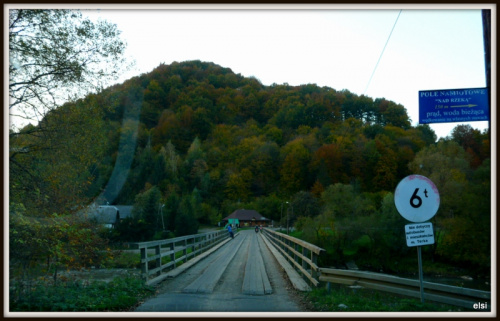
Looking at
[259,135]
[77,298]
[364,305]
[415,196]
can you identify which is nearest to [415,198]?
[415,196]

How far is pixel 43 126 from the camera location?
28.6ft

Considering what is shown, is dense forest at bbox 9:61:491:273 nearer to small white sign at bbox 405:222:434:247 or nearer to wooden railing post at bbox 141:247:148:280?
wooden railing post at bbox 141:247:148:280

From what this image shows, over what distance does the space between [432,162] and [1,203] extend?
1994 cm

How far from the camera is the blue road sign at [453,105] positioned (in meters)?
5.78

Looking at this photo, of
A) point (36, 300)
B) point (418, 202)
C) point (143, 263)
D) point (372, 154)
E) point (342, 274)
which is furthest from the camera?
point (372, 154)

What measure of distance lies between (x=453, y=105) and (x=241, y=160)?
68.4 feet

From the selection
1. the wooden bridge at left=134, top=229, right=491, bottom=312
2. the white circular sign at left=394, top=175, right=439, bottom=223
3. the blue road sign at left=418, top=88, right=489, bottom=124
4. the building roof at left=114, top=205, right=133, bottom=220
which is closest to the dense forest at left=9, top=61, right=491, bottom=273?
the building roof at left=114, top=205, right=133, bottom=220

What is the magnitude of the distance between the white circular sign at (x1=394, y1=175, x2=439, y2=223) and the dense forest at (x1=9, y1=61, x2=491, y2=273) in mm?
5911

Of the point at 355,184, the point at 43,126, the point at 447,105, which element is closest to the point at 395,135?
the point at 355,184

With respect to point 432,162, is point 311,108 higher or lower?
higher

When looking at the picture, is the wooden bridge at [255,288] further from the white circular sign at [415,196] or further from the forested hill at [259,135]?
the forested hill at [259,135]

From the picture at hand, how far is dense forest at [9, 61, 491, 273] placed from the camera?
29.7ft

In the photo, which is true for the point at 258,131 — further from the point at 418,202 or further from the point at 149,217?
the point at 418,202

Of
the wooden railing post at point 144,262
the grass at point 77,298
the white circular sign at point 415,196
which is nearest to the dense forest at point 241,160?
the grass at point 77,298
